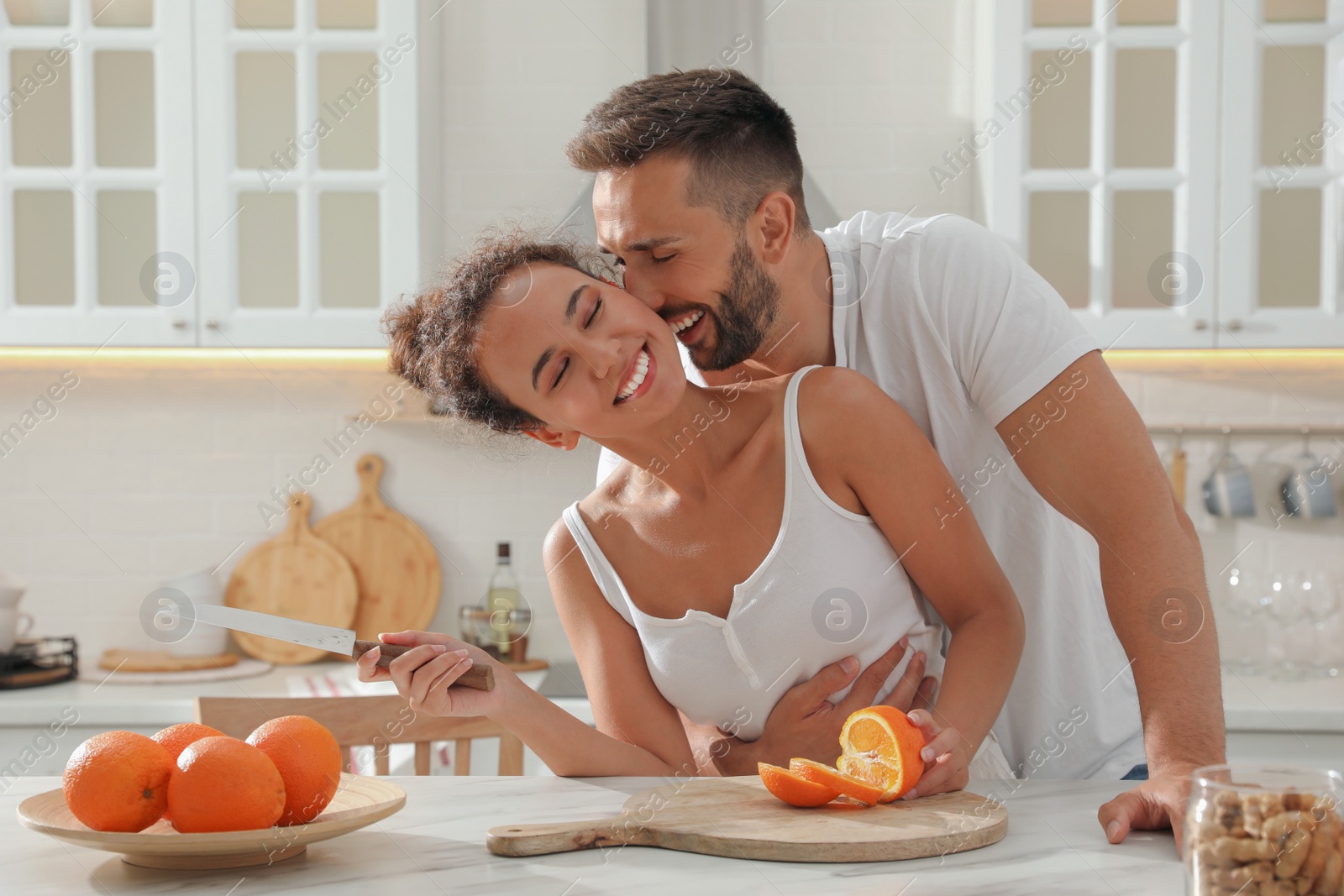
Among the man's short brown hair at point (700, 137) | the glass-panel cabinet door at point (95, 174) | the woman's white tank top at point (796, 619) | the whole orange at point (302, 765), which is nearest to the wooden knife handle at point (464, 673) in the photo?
the whole orange at point (302, 765)

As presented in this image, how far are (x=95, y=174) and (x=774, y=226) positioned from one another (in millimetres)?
1819

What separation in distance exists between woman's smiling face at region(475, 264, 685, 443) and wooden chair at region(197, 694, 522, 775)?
37cm

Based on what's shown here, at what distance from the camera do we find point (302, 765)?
0.83 metres

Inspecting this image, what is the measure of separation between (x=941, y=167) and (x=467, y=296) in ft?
6.08

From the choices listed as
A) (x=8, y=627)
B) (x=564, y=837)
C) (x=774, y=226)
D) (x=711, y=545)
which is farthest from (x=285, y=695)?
(x=564, y=837)

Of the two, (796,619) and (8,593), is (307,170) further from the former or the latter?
(796,619)

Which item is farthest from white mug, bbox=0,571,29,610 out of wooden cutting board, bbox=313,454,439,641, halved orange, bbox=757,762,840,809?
halved orange, bbox=757,762,840,809

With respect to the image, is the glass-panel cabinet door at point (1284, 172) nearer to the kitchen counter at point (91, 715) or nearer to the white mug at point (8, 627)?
the kitchen counter at point (91, 715)

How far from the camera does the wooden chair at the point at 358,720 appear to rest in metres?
1.28

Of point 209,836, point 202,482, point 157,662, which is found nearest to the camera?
point 209,836

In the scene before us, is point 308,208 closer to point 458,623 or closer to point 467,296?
point 458,623

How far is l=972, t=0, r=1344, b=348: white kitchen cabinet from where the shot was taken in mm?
2398

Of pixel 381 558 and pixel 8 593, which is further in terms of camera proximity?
Result: pixel 381 558

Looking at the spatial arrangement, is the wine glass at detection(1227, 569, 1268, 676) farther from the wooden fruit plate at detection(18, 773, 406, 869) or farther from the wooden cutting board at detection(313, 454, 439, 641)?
the wooden fruit plate at detection(18, 773, 406, 869)
